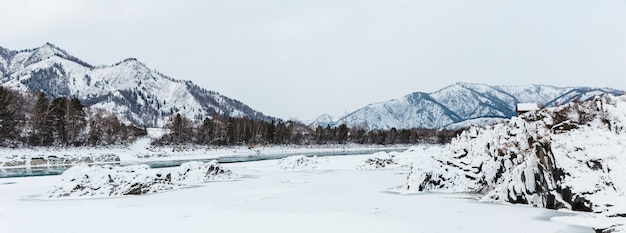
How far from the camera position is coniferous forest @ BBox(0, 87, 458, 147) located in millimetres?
75950

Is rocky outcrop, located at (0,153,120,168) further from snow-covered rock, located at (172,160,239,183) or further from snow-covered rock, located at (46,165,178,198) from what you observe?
snow-covered rock, located at (46,165,178,198)

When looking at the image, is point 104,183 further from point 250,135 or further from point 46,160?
point 250,135

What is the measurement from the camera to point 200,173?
30.8 metres

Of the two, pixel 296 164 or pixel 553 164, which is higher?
pixel 553 164

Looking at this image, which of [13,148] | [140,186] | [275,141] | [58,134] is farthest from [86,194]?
[275,141]

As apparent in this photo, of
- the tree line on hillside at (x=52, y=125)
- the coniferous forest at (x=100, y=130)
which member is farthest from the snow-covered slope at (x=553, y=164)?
the coniferous forest at (x=100, y=130)

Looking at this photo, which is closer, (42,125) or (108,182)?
(108,182)

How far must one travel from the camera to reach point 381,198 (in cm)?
1905

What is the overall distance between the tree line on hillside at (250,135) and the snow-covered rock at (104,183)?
78.0 metres

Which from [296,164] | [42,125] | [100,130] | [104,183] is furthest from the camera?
[100,130]

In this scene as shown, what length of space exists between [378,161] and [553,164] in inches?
1117

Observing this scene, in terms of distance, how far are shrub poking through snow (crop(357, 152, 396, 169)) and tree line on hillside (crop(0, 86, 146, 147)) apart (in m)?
57.8

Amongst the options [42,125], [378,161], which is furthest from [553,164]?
[42,125]

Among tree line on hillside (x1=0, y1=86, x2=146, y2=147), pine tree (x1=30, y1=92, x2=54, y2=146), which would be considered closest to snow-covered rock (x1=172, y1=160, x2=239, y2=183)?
tree line on hillside (x1=0, y1=86, x2=146, y2=147)
